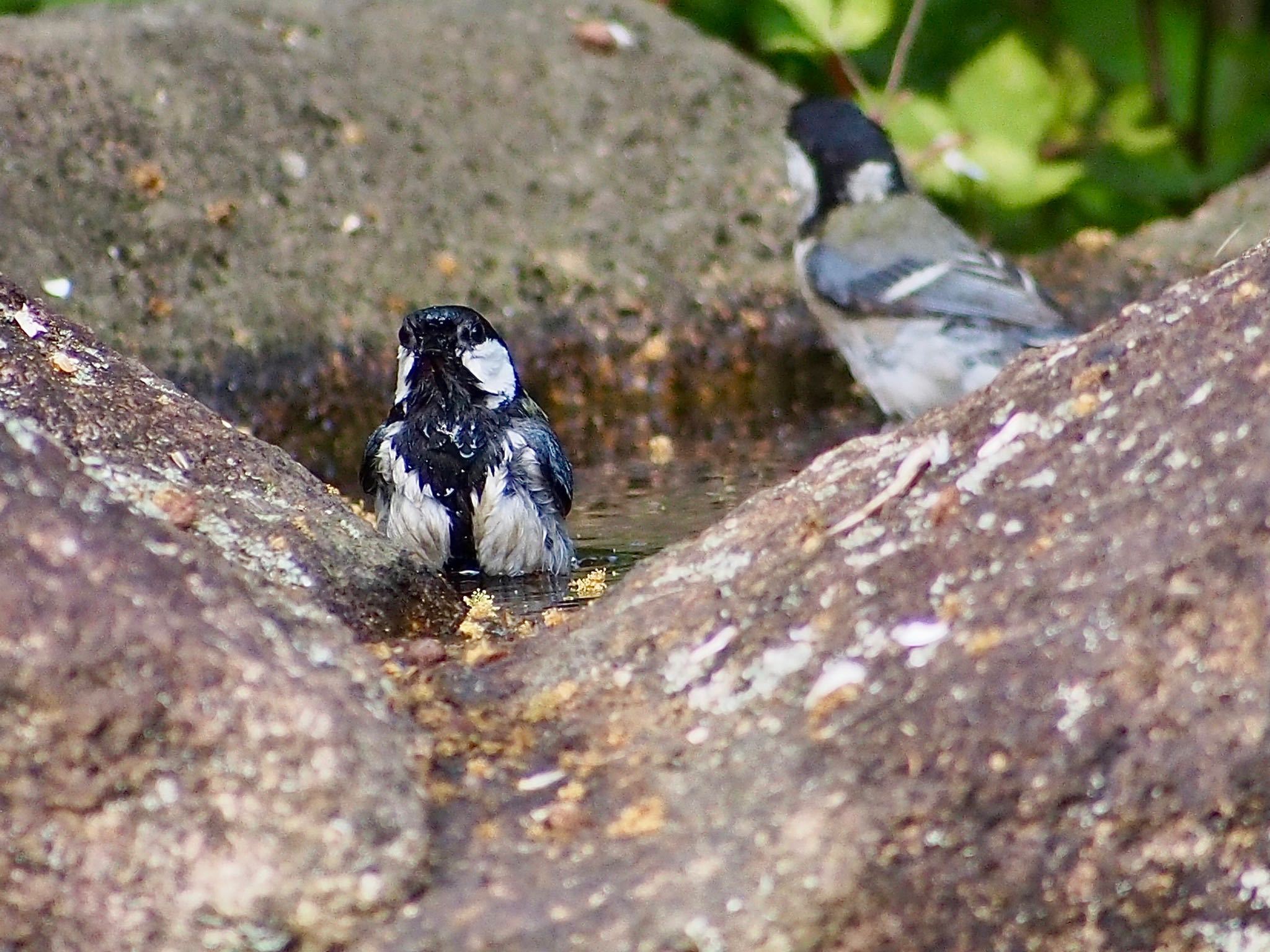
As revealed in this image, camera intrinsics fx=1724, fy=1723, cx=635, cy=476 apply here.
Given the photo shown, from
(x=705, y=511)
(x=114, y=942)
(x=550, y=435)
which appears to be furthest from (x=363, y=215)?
(x=114, y=942)

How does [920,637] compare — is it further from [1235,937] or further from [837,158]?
[837,158]

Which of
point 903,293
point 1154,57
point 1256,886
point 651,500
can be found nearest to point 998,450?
point 1256,886

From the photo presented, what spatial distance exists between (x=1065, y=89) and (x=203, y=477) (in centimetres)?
456

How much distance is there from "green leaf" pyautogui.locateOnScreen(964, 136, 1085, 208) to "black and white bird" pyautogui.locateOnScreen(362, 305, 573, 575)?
87.5 inches

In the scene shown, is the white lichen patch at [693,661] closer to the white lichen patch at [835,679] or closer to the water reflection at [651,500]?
the white lichen patch at [835,679]

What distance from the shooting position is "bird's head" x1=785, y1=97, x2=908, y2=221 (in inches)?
209

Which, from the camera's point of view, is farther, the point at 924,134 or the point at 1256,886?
the point at 924,134

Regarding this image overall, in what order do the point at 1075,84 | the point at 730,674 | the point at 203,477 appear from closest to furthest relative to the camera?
the point at 730,674 → the point at 203,477 → the point at 1075,84

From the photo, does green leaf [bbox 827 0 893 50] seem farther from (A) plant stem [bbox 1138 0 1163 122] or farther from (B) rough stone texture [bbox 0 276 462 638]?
(B) rough stone texture [bbox 0 276 462 638]

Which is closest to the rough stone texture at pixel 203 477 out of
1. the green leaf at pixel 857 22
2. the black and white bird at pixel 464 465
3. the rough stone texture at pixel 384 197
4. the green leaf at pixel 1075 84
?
the black and white bird at pixel 464 465

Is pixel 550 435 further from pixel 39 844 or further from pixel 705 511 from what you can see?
pixel 39 844

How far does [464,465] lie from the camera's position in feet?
13.0

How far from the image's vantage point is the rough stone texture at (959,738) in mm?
1950

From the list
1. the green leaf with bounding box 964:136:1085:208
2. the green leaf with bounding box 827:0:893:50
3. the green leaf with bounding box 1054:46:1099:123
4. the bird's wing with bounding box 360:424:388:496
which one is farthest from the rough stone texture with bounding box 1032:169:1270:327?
the bird's wing with bounding box 360:424:388:496
